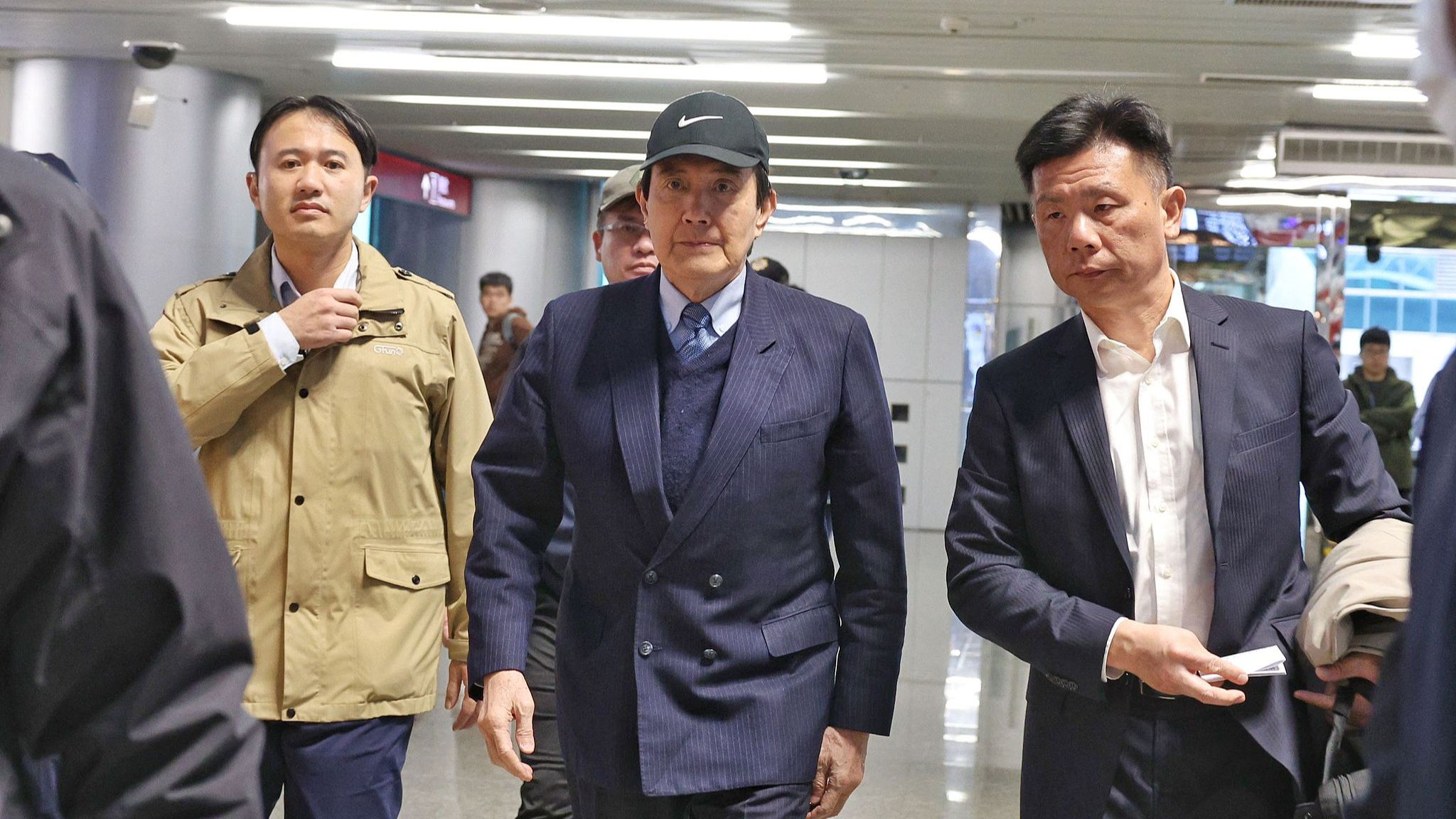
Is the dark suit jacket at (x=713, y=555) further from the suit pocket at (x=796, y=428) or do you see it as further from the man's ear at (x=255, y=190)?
the man's ear at (x=255, y=190)

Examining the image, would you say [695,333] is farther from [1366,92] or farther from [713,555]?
[1366,92]

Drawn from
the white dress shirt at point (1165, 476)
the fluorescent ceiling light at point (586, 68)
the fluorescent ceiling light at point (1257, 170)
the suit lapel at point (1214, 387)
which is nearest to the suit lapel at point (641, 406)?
the white dress shirt at point (1165, 476)

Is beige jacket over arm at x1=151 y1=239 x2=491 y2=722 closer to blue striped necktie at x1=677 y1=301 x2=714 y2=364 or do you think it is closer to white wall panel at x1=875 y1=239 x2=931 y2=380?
blue striped necktie at x1=677 y1=301 x2=714 y2=364

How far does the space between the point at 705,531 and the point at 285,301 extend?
1.17 meters

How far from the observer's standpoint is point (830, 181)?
15812 millimetres

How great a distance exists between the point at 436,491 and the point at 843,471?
969 millimetres

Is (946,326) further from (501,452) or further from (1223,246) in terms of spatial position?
(501,452)

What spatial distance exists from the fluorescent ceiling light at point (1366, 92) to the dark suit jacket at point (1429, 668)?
9685mm

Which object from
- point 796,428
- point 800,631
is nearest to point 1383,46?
point 796,428

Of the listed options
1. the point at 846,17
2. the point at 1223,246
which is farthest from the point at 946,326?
the point at 846,17

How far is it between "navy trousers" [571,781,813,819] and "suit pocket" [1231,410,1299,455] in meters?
0.88

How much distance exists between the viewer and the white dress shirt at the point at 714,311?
2.45m

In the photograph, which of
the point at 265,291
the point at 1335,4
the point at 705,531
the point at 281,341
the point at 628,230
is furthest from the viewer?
the point at 1335,4

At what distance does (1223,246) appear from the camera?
420 inches
